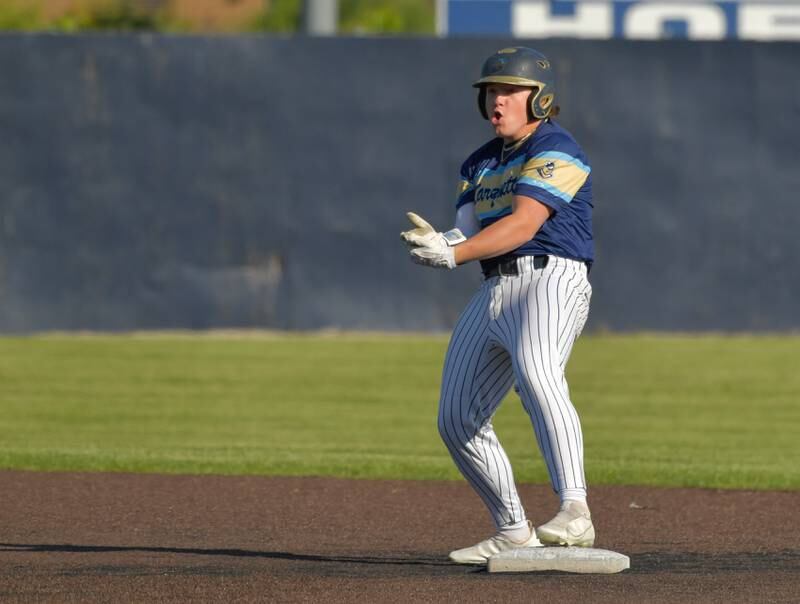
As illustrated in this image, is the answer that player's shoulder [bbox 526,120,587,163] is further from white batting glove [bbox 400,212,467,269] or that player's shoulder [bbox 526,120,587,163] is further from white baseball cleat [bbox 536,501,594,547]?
white baseball cleat [bbox 536,501,594,547]

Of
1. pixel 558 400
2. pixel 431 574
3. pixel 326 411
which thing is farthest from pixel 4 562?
pixel 326 411

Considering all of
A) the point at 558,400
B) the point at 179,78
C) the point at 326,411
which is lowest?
the point at 326,411

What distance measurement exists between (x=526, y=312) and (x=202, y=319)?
350 inches

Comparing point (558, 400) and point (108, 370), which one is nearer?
point (558, 400)

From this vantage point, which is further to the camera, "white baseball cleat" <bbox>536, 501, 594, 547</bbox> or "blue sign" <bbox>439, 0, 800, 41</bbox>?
"blue sign" <bbox>439, 0, 800, 41</bbox>

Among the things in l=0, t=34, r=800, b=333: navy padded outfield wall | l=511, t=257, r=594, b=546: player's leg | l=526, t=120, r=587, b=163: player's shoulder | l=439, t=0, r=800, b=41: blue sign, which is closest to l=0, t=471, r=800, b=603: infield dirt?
l=511, t=257, r=594, b=546: player's leg

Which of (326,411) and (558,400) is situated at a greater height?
(558,400)

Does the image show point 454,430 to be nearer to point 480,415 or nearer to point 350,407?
point 480,415

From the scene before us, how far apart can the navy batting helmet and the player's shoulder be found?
55mm

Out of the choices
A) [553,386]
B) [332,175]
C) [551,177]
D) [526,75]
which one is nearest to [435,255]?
[551,177]

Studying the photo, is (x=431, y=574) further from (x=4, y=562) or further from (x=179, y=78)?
(x=179, y=78)

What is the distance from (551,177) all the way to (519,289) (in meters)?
0.38

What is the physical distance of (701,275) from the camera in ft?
45.6

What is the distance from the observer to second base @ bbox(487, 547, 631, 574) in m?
5.23
